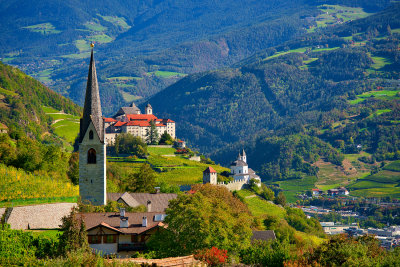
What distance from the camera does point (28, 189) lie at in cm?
5909

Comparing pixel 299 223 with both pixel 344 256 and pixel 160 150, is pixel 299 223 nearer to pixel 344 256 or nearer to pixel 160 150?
pixel 160 150

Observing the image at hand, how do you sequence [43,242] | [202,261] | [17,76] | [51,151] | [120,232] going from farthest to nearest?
[17,76] < [51,151] < [120,232] < [43,242] < [202,261]

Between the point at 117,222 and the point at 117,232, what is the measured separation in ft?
6.16

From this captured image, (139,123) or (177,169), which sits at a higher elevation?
(139,123)

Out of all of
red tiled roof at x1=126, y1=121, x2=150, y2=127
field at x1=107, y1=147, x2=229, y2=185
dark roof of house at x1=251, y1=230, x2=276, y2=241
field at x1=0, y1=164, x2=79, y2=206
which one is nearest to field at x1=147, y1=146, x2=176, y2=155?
field at x1=107, y1=147, x2=229, y2=185

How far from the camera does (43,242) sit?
49.6 metres

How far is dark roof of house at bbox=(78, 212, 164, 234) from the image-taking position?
2255 inches

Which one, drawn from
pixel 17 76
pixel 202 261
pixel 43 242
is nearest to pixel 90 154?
pixel 43 242

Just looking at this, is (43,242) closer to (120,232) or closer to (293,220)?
(120,232)

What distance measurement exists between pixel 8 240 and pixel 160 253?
11561 mm

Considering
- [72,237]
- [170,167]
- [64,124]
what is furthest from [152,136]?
[72,237]

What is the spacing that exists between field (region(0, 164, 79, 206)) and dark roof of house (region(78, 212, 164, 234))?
437 centimetres

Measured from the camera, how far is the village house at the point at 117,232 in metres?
56.8

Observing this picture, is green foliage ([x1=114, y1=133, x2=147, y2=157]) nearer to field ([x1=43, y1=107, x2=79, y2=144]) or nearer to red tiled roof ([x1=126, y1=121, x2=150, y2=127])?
field ([x1=43, y1=107, x2=79, y2=144])
